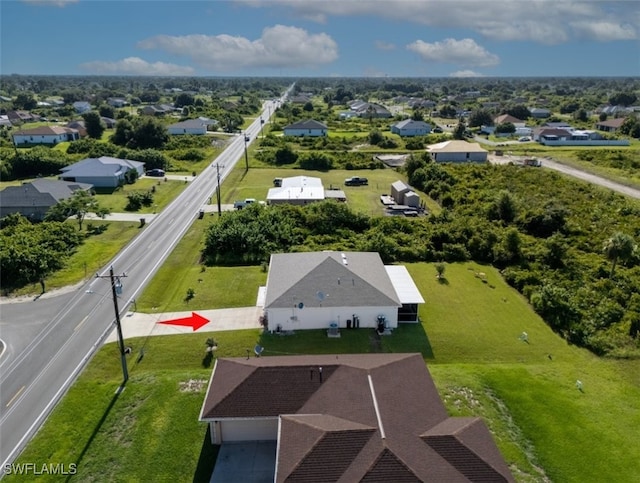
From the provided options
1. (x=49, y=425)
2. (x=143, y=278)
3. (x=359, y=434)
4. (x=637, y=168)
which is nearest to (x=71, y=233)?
(x=143, y=278)

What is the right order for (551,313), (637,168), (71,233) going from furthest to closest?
(637,168)
(71,233)
(551,313)

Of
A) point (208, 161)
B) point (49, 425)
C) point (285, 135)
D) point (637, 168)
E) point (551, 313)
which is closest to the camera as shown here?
point (49, 425)

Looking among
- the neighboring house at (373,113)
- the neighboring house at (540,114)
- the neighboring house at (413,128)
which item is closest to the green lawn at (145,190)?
the neighboring house at (413,128)

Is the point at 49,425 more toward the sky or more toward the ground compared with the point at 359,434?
more toward the ground

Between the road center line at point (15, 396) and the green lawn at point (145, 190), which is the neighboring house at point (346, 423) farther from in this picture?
the green lawn at point (145, 190)

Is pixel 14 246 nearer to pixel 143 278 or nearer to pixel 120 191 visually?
pixel 143 278

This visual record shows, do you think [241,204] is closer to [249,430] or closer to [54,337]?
[54,337]
